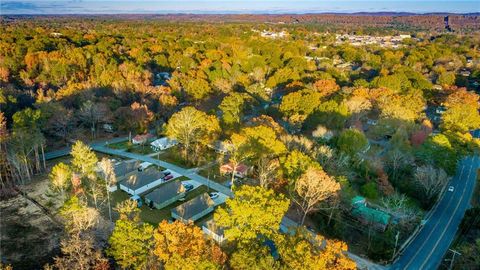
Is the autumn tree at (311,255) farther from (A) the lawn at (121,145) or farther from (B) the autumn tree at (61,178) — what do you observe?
(A) the lawn at (121,145)

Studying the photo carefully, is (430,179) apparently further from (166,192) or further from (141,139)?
(141,139)

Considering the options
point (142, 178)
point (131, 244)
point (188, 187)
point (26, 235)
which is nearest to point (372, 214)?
point (188, 187)

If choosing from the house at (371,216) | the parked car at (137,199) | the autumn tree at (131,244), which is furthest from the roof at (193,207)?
the house at (371,216)


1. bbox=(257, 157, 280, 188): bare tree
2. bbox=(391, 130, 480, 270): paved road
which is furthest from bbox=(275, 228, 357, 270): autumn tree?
bbox=(257, 157, 280, 188): bare tree

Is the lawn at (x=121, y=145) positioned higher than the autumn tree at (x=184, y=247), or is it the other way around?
the autumn tree at (x=184, y=247)

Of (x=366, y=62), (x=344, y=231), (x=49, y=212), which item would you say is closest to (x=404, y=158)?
(x=344, y=231)
